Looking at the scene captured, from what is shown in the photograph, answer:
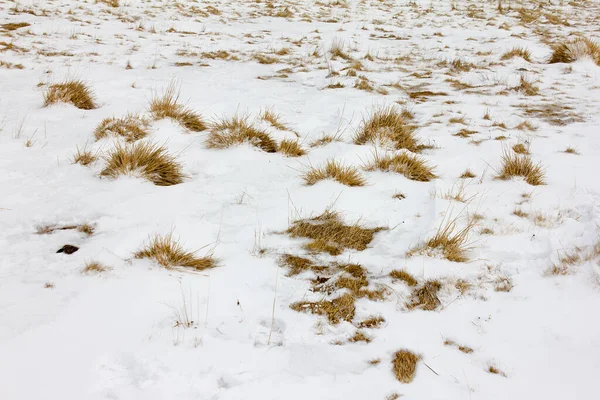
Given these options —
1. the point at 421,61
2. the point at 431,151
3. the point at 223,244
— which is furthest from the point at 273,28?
the point at 223,244

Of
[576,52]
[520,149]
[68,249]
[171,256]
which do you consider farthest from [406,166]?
[576,52]

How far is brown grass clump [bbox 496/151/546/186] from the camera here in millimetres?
3088

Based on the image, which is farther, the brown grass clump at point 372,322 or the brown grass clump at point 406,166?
the brown grass clump at point 406,166

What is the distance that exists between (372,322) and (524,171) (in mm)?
2088

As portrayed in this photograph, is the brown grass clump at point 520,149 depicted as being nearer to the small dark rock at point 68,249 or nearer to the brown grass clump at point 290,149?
the brown grass clump at point 290,149

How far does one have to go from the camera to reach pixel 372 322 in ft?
6.30

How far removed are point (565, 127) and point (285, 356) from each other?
13.6ft

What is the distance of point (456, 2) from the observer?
1415cm

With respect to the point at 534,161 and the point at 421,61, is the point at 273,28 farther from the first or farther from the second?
the point at 534,161

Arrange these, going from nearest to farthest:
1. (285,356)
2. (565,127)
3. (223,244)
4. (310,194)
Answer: (285,356), (223,244), (310,194), (565,127)

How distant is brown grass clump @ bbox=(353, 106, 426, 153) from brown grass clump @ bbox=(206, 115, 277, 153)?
2.92 feet

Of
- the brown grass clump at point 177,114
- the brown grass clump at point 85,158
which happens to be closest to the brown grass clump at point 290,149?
the brown grass clump at point 177,114

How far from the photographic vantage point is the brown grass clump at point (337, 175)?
10.0ft

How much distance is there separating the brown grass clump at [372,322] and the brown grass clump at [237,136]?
6.97ft
